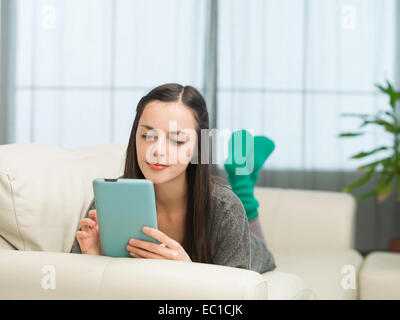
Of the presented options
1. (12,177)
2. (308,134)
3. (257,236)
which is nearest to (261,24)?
(308,134)

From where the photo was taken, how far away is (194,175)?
1.34 meters

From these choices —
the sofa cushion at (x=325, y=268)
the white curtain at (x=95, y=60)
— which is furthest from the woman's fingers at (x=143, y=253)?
the white curtain at (x=95, y=60)

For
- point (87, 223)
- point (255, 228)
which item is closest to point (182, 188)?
point (87, 223)

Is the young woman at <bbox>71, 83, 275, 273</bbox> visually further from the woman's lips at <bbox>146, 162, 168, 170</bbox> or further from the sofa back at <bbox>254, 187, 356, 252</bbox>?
the sofa back at <bbox>254, 187, 356, 252</bbox>

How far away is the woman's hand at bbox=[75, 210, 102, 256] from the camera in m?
1.16

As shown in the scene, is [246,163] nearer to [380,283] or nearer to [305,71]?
[380,283]

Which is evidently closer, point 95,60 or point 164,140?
point 164,140

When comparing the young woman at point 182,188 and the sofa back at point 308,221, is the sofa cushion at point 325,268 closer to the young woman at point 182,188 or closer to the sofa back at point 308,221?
the sofa back at point 308,221

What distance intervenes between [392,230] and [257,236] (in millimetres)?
1900

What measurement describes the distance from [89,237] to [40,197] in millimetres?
→ 171

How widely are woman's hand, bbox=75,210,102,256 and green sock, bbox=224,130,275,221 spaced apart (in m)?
0.74

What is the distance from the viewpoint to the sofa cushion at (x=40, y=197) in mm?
1208
